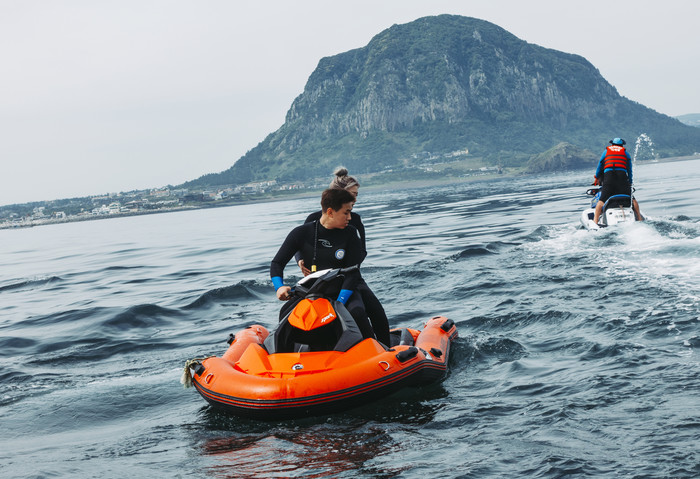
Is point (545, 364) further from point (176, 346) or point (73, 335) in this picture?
point (73, 335)

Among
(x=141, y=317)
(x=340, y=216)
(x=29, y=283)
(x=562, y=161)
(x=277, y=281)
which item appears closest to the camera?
(x=340, y=216)

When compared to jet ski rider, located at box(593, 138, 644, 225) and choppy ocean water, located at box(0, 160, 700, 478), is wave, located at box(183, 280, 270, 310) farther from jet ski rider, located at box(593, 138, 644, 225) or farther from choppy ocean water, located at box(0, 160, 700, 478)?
jet ski rider, located at box(593, 138, 644, 225)

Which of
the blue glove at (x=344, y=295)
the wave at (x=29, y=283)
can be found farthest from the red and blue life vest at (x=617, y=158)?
the wave at (x=29, y=283)

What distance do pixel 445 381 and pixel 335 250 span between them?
203 cm

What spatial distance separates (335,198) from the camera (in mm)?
7000

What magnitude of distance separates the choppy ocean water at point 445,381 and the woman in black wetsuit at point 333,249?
3.72 feet

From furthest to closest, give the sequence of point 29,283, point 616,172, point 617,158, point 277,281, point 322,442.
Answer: point 29,283 < point 616,172 < point 617,158 < point 277,281 < point 322,442

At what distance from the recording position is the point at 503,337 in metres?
8.80

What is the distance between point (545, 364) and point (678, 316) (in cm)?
235

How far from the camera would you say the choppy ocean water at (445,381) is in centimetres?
515

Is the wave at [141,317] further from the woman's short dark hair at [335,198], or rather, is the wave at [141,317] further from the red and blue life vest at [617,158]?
the red and blue life vest at [617,158]

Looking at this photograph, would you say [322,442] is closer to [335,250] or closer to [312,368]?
[312,368]

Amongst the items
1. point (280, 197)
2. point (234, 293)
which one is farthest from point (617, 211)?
point (280, 197)

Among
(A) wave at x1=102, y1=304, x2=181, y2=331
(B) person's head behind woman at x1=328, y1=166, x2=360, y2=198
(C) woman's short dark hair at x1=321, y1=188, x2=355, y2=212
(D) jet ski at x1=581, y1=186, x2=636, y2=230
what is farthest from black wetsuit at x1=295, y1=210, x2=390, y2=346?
(D) jet ski at x1=581, y1=186, x2=636, y2=230
